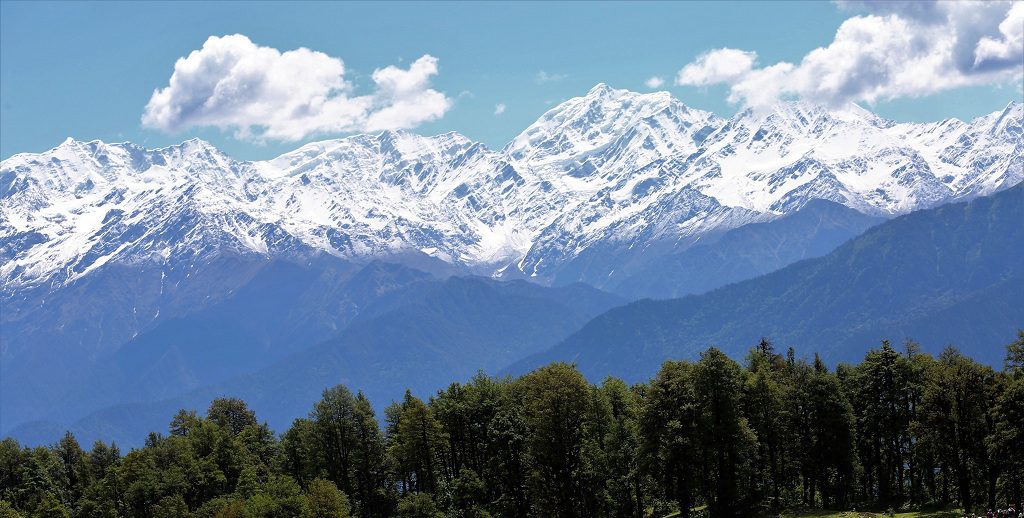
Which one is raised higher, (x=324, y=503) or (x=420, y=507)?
(x=324, y=503)

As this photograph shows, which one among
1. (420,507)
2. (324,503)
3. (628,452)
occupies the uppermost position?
(628,452)

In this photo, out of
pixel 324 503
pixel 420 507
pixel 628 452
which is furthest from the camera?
pixel 420 507

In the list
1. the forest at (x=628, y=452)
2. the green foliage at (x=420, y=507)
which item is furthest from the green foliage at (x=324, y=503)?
the green foliage at (x=420, y=507)

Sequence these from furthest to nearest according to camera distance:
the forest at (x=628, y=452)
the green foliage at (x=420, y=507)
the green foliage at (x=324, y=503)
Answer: the green foliage at (x=420, y=507) → the green foliage at (x=324, y=503) → the forest at (x=628, y=452)

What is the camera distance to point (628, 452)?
10250 centimetres

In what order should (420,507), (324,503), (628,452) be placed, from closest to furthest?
(628,452) → (324,503) → (420,507)

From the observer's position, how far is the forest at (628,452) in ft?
309

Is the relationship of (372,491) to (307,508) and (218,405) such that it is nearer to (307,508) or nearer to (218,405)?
(307,508)

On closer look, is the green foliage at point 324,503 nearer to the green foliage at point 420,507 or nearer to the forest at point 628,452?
the forest at point 628,452

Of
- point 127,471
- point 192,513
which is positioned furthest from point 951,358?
point 127,471

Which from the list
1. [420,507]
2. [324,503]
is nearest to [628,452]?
[420,507]

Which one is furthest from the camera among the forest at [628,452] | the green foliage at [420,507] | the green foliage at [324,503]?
the green foliage at [420,507]

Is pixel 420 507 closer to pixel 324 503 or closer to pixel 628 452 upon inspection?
pixel 324 503

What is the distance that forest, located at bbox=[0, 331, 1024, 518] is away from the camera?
9419cm
